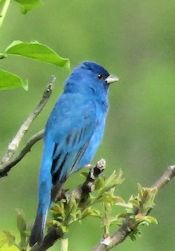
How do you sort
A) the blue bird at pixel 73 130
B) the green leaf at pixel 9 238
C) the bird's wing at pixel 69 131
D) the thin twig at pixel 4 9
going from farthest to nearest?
1. the bird's wing at pixel 69 131
2. the blue bird at pixel 73 130
3. the thin twig at pixel 4 9
4. the green leaf at pixel 9 238

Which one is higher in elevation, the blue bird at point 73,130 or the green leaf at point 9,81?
the green leaf at point 9,81

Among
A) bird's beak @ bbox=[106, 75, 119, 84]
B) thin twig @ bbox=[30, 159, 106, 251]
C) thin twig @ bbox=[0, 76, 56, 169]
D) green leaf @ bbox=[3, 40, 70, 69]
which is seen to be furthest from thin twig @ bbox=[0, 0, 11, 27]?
bird's beak @ bbox=[106, 75, 119, 84]

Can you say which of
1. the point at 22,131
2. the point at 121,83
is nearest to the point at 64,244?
the point at 22,131

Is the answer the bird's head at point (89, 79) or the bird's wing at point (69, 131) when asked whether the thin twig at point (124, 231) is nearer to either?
the bird's wing at point (69, 131)

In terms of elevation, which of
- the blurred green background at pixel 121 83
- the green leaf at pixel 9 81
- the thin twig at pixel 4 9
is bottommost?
the blurred green background at pixel 121 83

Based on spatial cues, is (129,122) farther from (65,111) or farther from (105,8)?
(65,111)

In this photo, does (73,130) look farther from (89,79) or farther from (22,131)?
(22,131)

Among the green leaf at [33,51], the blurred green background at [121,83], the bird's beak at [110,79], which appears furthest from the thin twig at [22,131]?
the blurred green background at [121,83]
